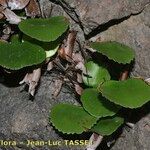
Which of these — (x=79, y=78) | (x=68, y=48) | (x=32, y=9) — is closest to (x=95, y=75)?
(x=79, y=78)

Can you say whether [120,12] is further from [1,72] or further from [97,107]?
[1,72]

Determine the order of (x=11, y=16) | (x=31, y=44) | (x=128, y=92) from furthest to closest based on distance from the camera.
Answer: (x=11, y=16)
(x=31, y=44)
(x=128, y=92)

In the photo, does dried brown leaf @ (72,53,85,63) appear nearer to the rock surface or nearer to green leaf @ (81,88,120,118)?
the rock surface

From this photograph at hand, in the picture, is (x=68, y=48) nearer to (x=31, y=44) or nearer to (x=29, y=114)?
(x=31, y=44)

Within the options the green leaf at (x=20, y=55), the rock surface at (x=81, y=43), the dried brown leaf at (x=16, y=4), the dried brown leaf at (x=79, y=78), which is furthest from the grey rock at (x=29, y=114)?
the dried brown leaf at (x=16, y=4)

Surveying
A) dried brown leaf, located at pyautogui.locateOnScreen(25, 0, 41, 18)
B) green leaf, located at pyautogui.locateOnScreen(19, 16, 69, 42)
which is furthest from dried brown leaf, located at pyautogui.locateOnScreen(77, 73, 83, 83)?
dried brown leaf, located at pyautogui.locateOnScreen(25, 0, 41, 18)

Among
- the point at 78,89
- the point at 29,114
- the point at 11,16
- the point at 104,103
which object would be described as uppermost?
the point at 11,16
